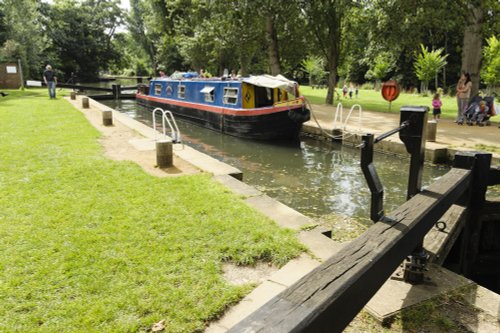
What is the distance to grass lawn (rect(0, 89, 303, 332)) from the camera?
252cm

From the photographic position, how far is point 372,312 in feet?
8.13

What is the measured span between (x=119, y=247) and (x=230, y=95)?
33.7 ft

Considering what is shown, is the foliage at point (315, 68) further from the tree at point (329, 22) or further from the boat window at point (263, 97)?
the boat window at point (263, 97)

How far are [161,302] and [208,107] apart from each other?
12385 millimetres

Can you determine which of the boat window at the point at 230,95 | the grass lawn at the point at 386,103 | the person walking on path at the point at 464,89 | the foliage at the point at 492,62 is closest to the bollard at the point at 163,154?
the boat window at the point at 230,95

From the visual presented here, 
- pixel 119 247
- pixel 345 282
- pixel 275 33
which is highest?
pixel 275 33

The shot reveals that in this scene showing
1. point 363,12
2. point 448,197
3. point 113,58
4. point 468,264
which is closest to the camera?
point 448,197

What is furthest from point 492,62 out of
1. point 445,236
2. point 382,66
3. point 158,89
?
point 445,236

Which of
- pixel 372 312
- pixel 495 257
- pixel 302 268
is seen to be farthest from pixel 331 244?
pixel 495 257

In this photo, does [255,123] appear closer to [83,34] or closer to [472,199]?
[472,199]

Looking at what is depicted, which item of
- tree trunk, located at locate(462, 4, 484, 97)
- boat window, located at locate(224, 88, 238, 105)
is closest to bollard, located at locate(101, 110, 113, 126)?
boat window, located at locate(224, 88, 238, 105)

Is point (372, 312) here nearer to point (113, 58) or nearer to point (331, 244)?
point (331, 244)

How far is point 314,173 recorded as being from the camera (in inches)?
339

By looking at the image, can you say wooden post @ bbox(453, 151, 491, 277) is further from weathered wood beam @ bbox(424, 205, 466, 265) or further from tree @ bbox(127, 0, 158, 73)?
tree @ bbox(127, 0, 158, 73)
